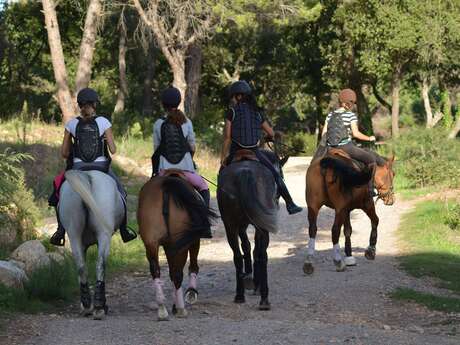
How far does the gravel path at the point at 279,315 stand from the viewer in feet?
27.6

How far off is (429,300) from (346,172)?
2593 millimetres

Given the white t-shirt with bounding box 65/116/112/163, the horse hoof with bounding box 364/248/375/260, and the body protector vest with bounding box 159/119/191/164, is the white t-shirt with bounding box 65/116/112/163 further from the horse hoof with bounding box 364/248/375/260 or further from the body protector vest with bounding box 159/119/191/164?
the horse hoof with bounding box 364/248/375/260

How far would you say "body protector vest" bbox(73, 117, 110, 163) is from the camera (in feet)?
33.7

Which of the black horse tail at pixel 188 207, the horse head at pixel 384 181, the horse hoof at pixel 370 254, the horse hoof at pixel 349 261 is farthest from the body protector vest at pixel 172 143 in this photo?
the horse hoof at pixel 370 254

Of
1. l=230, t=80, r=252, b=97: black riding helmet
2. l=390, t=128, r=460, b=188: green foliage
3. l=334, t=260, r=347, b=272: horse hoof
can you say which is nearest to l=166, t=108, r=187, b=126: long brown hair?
l=230, t=80, r=252, b=97: black riding helmet

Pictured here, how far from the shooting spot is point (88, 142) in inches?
404

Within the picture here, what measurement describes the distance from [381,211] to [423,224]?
368 centimetres

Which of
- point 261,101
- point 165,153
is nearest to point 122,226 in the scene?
point 165,153

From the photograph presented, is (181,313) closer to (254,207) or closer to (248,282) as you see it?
(254,207)

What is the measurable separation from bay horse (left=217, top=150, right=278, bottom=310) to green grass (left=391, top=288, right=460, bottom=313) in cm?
202

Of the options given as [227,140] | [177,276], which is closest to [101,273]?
[177,276]

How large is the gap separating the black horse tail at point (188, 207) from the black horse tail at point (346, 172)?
12.5ft

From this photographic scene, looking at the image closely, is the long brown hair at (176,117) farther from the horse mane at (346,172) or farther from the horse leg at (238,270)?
the horse mane at (346,172)

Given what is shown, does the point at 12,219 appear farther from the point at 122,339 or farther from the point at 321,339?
the point at 321,339
